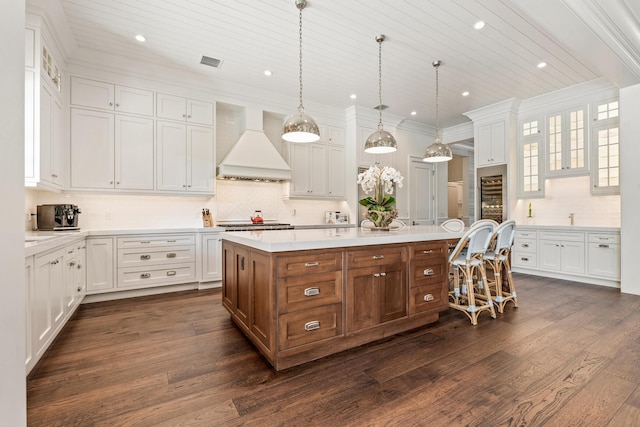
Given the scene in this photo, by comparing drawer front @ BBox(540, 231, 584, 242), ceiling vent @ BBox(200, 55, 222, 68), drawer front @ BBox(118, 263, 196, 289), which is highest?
ceiling vent @ BBox(200, 55, 222, 68)

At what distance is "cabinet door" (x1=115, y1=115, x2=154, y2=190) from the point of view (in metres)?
4.03

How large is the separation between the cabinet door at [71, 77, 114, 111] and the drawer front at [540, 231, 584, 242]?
689 centimetres

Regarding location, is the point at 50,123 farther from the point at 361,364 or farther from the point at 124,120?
the point at 361,364

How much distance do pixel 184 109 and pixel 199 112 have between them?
0.21 metres

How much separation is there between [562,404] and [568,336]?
1.22 m

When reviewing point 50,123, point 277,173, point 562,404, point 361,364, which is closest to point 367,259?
point 361,364

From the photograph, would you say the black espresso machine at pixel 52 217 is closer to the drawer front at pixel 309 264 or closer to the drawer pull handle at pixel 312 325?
the drawer front at pixel 309 264

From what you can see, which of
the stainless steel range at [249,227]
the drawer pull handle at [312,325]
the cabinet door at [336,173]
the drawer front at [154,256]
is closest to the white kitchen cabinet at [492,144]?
the cabinet door at [336,173]

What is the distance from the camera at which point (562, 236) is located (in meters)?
4.78

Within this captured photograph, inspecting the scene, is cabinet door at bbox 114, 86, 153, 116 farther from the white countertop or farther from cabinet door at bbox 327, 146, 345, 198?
cabinet door at bbox 327, 146, 345, 198

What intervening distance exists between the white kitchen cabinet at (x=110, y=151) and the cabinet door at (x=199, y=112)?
575 millimetres

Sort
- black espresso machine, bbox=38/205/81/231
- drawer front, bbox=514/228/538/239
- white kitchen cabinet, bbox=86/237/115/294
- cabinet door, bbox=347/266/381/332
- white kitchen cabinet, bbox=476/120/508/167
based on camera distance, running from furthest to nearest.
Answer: white kitchen cabinet, bbox=476/120/508/167 → drawer front, bbox=514/228/538/239 → white kitchen cabinet, bbox=86/237/115/294 → black espresso machine, bbox=38/205/81/231 → cabinet door, bbox=347/266/381/332

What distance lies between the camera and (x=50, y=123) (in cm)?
315

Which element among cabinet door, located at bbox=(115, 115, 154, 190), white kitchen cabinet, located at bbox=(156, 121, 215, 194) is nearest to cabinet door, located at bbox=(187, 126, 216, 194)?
white kitchen cabinet, located at bbox=(156, 121, 215, 194)
